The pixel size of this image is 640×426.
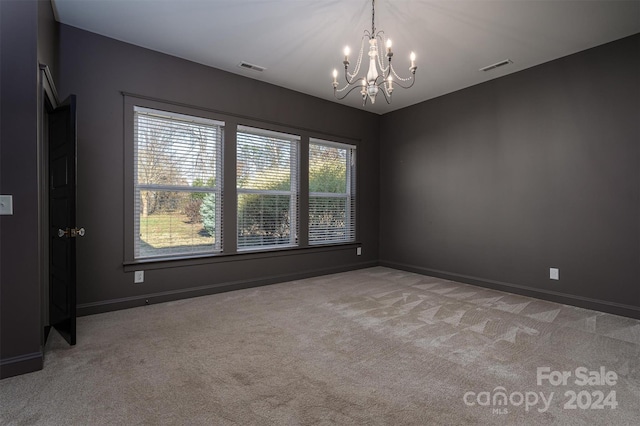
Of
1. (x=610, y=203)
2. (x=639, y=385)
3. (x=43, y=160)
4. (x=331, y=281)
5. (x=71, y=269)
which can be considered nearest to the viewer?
(x=639, y=385)

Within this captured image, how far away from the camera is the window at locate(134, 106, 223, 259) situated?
3.51 metres

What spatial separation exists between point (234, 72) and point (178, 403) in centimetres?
375

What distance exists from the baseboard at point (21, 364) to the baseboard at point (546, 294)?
468cm

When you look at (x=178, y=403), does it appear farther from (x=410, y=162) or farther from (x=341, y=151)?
(x=410, y=162)

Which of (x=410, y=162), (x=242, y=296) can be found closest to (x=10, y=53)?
(x=242, y=296)

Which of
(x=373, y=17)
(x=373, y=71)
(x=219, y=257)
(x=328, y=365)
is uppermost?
(x=373, y=17)

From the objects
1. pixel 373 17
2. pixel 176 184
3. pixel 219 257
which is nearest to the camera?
pixel 373 17

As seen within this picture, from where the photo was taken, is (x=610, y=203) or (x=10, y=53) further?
(x=610, y=203)

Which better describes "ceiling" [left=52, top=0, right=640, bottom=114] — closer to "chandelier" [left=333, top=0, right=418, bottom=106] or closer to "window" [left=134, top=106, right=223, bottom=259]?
"chandelier" [left=333, top=0, right=418, bottom=106]

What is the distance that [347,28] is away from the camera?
10.00ft

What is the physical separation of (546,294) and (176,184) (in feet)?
15.1

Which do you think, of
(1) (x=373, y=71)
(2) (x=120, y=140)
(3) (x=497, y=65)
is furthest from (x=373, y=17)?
(2) (x=120, y=140)

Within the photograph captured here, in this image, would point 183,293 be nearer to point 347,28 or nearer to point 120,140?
point 120,140

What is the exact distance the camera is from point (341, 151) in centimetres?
544
